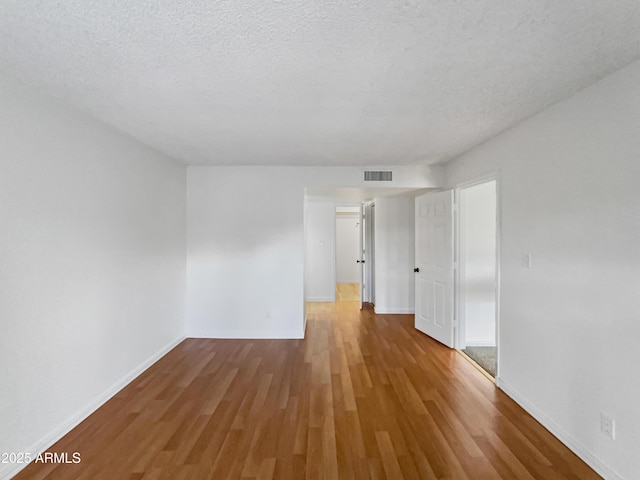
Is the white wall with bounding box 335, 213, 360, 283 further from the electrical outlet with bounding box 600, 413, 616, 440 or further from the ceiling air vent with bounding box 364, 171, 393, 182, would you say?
the electrical outlet with bounding box 600, 413, 616, 440

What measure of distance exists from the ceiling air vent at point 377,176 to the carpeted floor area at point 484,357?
2462mm

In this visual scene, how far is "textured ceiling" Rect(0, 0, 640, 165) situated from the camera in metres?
1.26

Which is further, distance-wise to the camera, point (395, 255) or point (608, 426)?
point (395, 255)

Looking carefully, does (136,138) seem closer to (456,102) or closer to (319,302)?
(456,102)

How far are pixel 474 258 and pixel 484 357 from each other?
119cm

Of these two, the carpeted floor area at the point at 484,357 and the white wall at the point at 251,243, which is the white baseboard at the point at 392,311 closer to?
the carpeted floor area at the point at 484,357

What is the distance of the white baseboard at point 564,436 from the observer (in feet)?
5.82

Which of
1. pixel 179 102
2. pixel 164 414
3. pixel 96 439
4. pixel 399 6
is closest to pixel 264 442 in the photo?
pixel 164 414

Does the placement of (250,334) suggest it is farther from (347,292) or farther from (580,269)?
(347,292)

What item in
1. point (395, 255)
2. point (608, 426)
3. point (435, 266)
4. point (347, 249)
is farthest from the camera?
point (347, 249)

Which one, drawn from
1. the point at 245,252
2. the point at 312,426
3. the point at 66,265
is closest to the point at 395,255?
the point at 245,252

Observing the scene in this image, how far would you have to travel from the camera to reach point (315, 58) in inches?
62.2

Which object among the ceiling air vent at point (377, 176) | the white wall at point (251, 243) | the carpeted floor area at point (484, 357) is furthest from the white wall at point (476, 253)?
the ceiling air vent at point (377, 176)

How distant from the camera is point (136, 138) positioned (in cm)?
296
